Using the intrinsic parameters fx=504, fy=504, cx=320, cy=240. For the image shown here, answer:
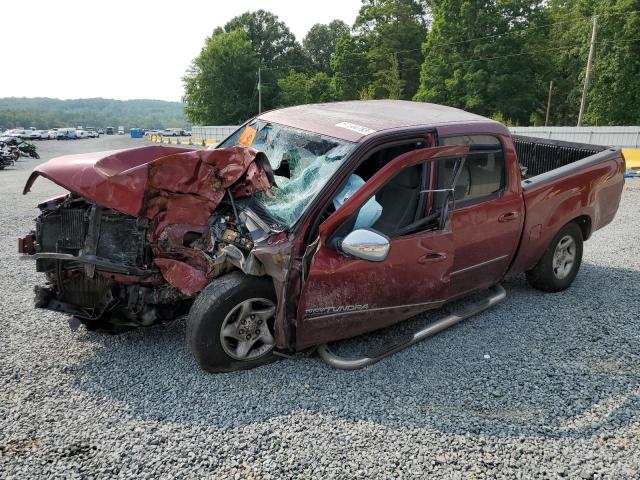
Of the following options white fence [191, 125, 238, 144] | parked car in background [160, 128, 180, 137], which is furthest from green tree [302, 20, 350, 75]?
white fence [191, 125, 238, 144]

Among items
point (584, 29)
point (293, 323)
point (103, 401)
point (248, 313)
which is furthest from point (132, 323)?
point (584, 29)

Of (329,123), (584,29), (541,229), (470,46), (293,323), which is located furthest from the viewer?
(470,46)

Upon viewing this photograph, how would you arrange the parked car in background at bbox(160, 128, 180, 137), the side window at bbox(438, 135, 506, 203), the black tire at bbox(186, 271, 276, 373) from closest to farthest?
1. the black tire at bbox(186, 271, 276, 373)
2. the side window at bbox(438, 135, 506, 203)
3. the parked car in background at bbox(160, 128, 180, 137)

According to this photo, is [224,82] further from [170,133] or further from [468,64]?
[468,64]

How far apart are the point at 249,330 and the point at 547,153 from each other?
4654mm

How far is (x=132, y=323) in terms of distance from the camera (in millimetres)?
3775

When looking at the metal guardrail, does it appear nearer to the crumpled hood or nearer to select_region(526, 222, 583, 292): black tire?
select_region(526, 222, 583, 292): black tire

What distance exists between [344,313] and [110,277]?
1738mm

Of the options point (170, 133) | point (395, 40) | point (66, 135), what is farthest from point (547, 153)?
point (170, 133)

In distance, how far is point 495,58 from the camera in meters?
49.8

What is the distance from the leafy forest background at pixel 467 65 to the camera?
42.2 m

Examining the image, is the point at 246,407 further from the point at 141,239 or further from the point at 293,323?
the point at 141,239

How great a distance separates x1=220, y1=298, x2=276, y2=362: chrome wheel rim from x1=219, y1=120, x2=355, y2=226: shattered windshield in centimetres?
64

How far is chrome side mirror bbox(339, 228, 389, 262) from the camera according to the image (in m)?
3.23
